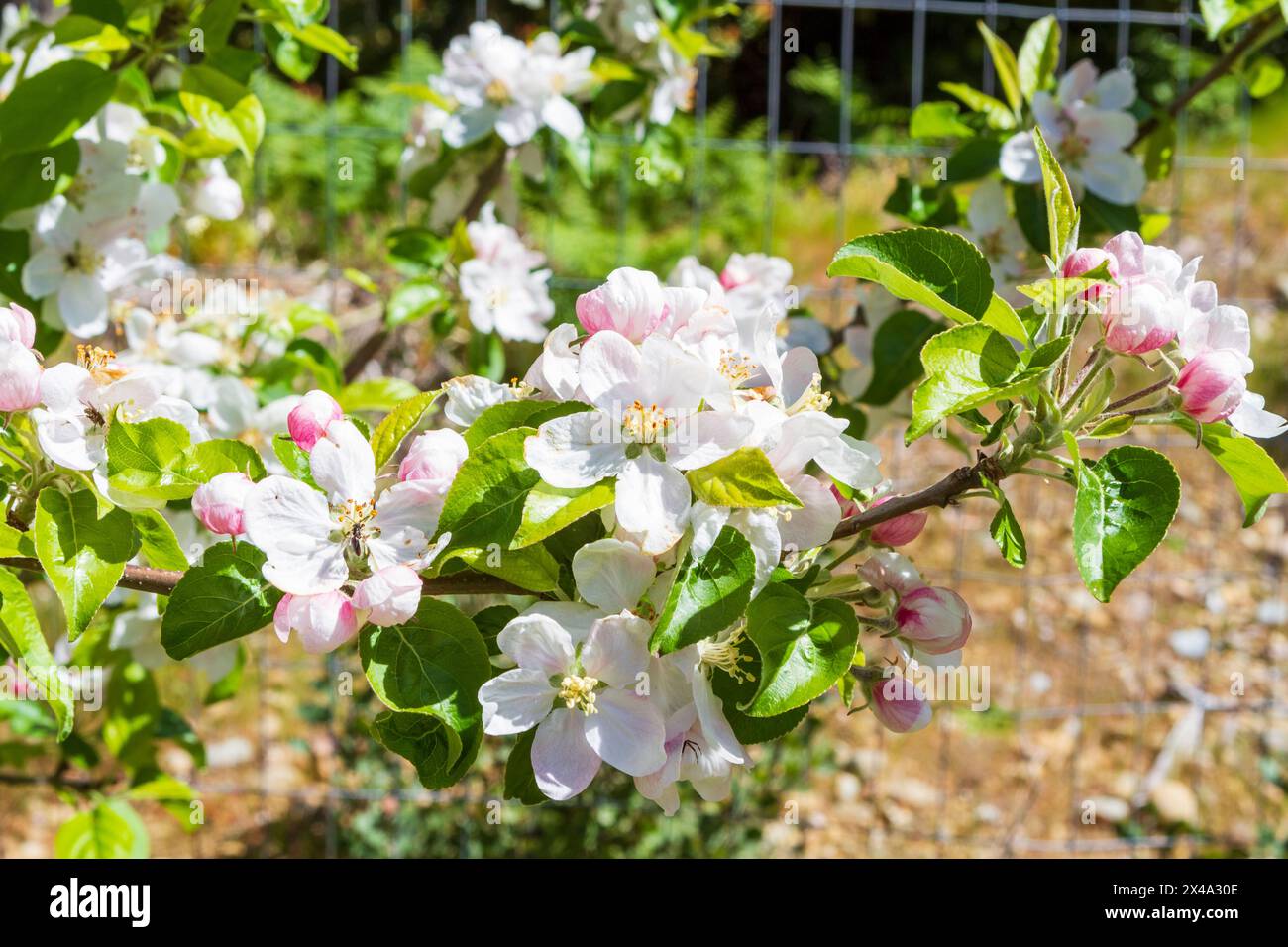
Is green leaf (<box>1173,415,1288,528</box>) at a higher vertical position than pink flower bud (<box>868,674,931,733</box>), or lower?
higher

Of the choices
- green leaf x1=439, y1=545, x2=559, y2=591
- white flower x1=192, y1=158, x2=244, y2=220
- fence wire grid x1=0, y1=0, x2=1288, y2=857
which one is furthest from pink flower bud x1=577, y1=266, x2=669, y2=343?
fence wire grid x1=0, y1=0, x2=1288, y2=857

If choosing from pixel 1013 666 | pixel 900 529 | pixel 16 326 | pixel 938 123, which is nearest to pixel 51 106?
pixel 16 326

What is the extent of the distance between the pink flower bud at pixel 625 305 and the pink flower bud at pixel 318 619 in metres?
0.24

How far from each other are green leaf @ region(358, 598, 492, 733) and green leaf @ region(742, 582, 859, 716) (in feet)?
0.57

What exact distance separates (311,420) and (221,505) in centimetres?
9

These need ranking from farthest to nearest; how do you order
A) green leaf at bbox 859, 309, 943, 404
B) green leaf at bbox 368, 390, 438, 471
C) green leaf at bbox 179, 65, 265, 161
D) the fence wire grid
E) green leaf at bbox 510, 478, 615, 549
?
the fence wire grid
green leaf at bbox 859, 309, 943, 404
green leaf at bbox 179, 65, 265, 161
green leaf at bbox 368, 390, 438, 471
green leaf at bbox 510, 478, 615, 549

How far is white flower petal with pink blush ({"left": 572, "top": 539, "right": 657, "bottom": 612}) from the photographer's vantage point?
2.56ft

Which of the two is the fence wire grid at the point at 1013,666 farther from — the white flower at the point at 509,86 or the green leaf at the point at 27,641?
the green leaf at the point at 27,641

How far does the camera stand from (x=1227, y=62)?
1.57 metres

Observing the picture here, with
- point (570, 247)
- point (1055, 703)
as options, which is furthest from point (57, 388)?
point (570, 247)

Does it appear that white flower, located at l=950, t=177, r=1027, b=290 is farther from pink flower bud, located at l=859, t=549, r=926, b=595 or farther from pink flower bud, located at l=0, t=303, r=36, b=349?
pink flower bud, located at l=0, t=303, r=36, b=349

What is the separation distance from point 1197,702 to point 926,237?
2.33m

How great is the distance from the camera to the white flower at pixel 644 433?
746mm

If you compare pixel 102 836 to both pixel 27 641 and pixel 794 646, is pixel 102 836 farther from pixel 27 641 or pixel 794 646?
pixel 794 646
